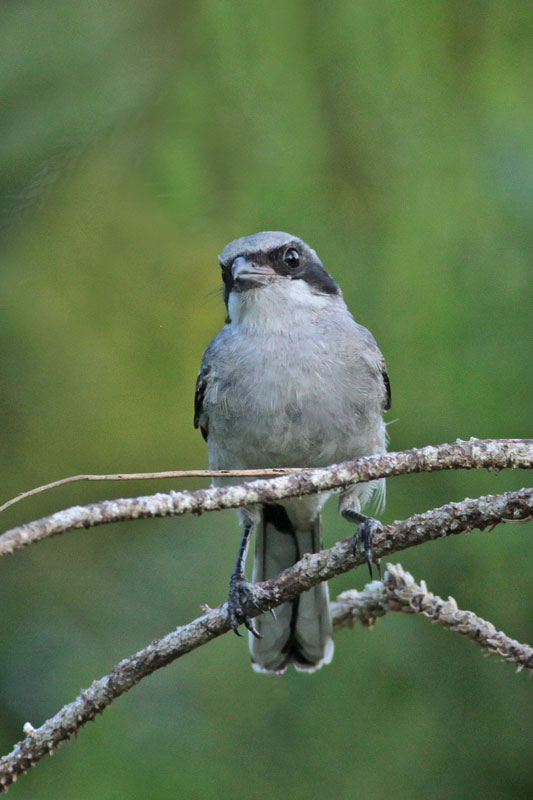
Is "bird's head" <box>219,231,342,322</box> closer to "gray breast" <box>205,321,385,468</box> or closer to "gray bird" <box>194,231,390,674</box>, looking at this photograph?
"gray bird" <box>194,231,390,674</box>

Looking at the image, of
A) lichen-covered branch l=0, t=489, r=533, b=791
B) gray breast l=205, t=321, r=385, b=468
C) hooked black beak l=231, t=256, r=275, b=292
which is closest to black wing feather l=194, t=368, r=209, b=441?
gray breast l=205, t=321, r=385, b=468

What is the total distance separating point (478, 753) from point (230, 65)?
10.1ft

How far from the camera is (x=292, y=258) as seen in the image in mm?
3785

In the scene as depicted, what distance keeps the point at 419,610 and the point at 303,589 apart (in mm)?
327

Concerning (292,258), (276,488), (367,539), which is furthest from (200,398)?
(276,488)

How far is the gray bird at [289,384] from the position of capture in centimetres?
361

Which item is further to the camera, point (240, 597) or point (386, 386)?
point (386, 386)

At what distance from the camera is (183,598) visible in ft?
12.5

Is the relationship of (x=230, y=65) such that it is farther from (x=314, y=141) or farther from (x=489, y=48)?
(x=489, y=48)

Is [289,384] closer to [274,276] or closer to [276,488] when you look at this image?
[274,276]

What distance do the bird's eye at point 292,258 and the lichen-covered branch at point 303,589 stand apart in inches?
66.9

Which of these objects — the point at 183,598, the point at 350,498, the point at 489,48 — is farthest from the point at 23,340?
the point at 489,48

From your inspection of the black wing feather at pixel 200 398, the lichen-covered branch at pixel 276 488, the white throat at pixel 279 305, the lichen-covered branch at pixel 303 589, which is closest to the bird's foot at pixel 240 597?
the black wing feather at pixel 200 398

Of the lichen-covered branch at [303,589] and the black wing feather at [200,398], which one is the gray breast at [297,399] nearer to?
the black wing feather at [200,398]
